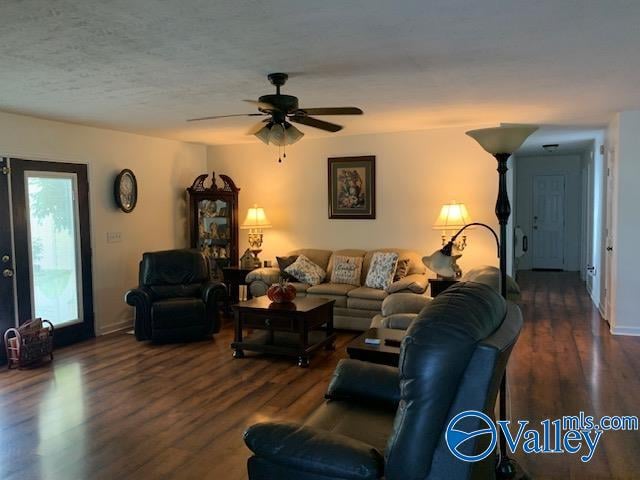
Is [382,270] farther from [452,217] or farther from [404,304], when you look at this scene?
[404,304]

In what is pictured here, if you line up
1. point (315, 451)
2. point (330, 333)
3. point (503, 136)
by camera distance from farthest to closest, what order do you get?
point (330, 333) < point (503, 136) < point (315, 451)

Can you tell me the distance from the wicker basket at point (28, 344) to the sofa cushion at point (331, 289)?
2712mm

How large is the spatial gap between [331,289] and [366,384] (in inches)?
130

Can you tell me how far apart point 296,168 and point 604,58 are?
428 centimetres

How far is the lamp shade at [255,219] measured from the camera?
22.1ft

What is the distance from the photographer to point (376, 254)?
604 centimetres

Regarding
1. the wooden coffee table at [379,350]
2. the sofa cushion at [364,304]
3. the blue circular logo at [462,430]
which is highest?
the blue circular logo at [462,430]

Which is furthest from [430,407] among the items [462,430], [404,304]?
[404,304]

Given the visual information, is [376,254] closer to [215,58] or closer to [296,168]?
[296,168]

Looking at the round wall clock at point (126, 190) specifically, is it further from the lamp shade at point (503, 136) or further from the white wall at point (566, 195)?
the white wall at point (566, 195)

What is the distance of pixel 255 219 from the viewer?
6.75m

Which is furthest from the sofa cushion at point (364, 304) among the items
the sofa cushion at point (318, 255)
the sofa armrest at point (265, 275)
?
the sofa armrest at point (265, 275)

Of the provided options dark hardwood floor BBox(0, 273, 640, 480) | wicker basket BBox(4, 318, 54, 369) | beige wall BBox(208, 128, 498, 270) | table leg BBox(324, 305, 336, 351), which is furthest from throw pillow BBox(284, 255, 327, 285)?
wicker basket BBox(4, 318, 54, 369)

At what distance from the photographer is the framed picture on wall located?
649 centimetres
